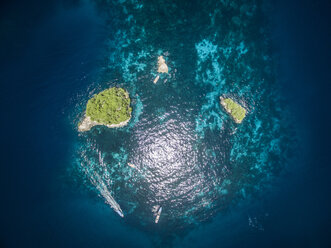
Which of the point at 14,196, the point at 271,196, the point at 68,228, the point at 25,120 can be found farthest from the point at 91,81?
the point at 271,196

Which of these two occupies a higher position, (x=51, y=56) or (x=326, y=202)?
(x=51, y=56)

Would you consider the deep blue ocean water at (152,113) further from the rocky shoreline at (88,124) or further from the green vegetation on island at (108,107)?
the green vegetation on island at (108,107)

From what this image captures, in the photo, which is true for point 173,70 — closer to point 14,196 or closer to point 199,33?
point 199,33

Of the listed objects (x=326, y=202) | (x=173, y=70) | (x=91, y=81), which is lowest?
(x=326, y=202)

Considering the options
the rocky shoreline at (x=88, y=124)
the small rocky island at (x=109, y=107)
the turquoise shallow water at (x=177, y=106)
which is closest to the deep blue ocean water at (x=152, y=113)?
the turquoise shallow water at (x=177, y=106)

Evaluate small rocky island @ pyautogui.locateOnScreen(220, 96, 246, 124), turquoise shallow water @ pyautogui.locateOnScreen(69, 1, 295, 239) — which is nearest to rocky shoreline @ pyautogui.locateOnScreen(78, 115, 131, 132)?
turquoise shallow water @ pyautogui.locateOnScreen(69, 1, 295, 239)

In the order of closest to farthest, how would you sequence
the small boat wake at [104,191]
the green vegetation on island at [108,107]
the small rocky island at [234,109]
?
the green vegetation on island at [108,107], the small rocky island at [234,109], the small boat wake at [104,191]

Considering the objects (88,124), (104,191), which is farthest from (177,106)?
(104,191)
